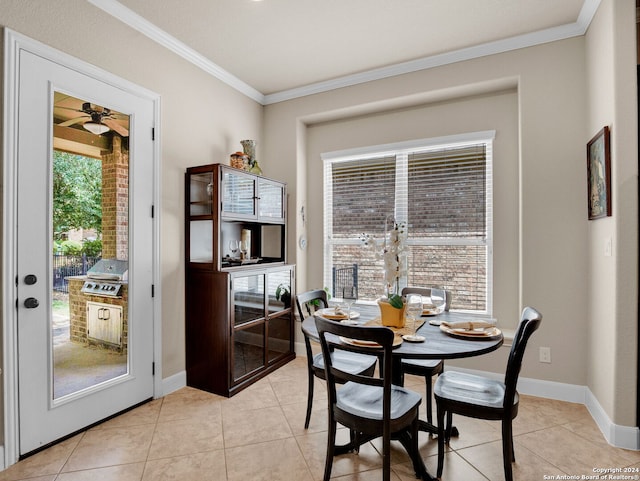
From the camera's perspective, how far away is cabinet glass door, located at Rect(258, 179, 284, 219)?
349 centimetres

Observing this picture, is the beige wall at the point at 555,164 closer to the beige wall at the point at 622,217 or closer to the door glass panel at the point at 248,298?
the beige wall at the point at 622,217

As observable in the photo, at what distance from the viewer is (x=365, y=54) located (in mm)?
3236

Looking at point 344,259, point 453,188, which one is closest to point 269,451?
point 344,259

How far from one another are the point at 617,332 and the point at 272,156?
11.4 ft

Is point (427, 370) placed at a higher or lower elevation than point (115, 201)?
lower

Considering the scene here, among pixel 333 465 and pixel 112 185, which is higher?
pixel 112 185

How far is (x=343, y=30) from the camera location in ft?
9.38

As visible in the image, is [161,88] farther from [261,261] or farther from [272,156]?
[261,261]

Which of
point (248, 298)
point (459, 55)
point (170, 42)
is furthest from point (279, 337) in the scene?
point (459, 55)

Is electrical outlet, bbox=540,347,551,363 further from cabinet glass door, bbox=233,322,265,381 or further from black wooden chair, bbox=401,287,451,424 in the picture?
cabinet glass door, bbox=233,322,265,381

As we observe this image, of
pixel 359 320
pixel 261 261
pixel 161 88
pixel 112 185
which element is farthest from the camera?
pixel 261 261

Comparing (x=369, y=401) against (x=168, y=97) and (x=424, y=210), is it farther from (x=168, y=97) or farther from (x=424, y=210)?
(x=168, y=97)

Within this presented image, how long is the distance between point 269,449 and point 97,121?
2.48m

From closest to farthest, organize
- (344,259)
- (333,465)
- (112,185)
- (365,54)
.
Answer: (333,465) → (112,185) → (365,54) → (344,259)
